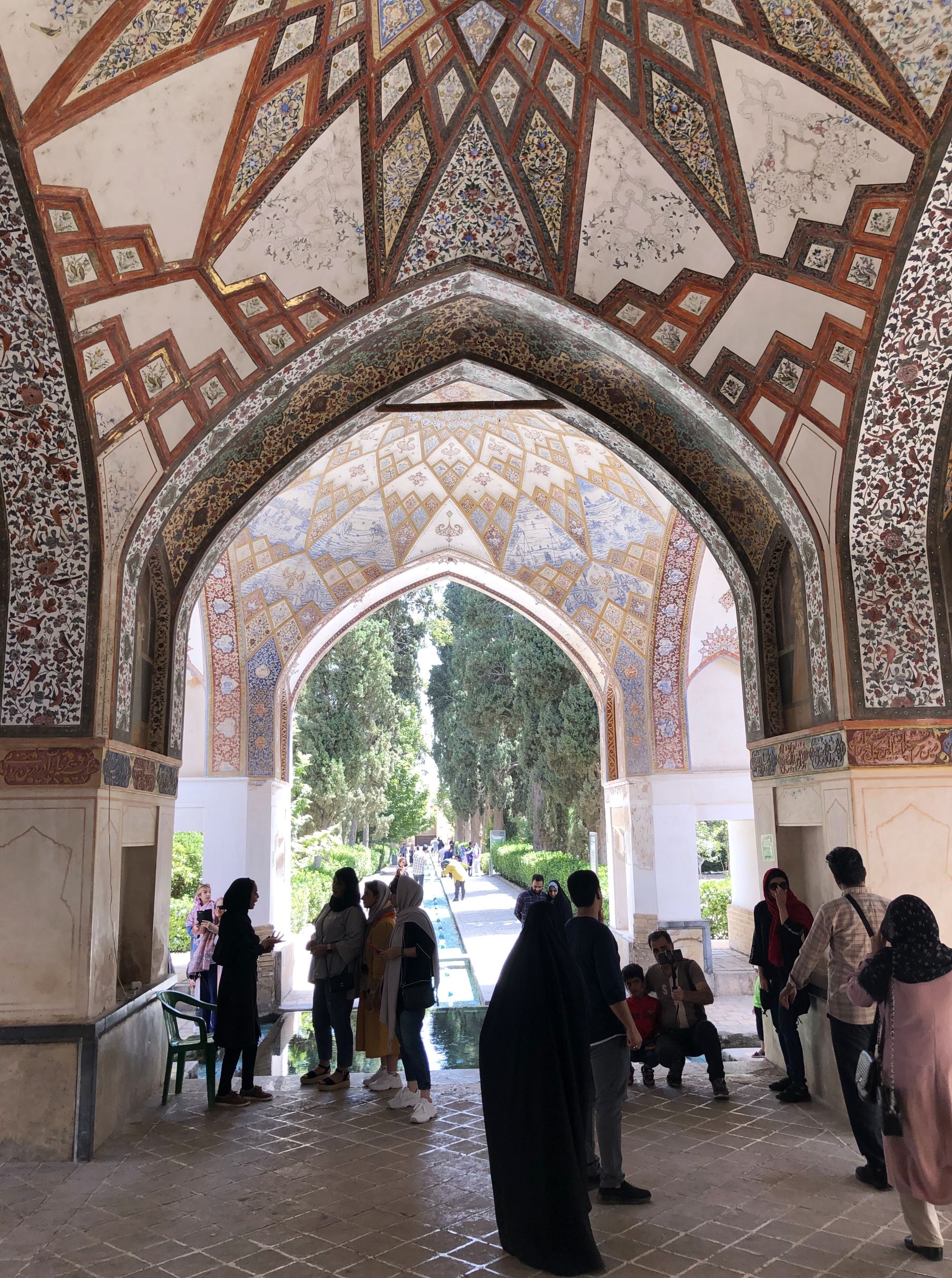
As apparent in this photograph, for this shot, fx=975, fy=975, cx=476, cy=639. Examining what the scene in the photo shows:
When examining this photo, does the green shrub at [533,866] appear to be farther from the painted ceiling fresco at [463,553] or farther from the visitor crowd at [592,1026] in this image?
the visitor crowd at [592,1026]

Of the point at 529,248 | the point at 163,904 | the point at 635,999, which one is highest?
the point at 529,248

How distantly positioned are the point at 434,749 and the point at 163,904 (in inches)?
789

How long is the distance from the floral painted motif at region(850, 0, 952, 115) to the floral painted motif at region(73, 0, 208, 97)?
8.86 ft

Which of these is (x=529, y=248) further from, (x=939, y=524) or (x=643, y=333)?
(x=939, y=524)

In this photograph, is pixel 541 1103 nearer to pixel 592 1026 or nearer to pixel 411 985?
pixel 592 1026

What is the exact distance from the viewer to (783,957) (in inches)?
198

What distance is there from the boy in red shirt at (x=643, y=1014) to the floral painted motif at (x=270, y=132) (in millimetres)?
4359

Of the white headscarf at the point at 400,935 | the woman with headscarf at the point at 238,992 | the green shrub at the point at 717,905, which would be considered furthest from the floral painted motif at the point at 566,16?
the green shrub at the point at 717,905

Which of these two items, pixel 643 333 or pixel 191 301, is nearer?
pixel 191 301

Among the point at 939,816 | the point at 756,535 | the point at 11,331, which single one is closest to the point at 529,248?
the point at 756,535

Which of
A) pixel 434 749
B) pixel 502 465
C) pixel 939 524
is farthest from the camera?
pixel 434 749

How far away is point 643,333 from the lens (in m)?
5.60

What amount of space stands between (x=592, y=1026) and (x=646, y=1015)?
5.70 feet

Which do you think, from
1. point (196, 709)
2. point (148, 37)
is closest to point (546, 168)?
point (148, 37)
